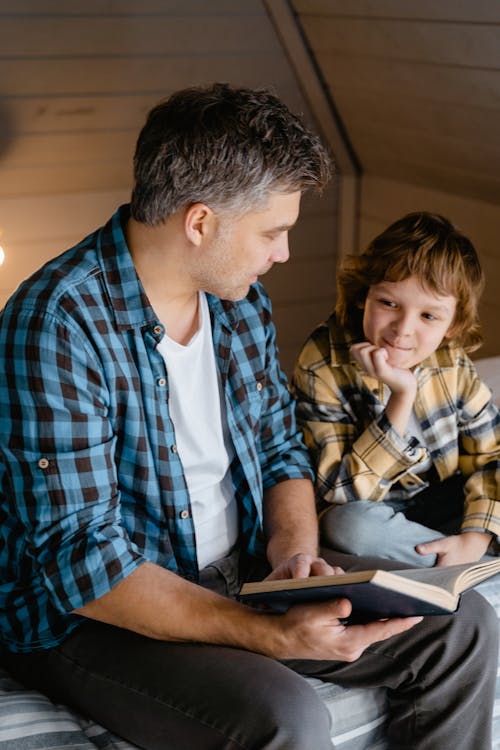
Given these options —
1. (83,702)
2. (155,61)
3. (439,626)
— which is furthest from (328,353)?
(155,61)

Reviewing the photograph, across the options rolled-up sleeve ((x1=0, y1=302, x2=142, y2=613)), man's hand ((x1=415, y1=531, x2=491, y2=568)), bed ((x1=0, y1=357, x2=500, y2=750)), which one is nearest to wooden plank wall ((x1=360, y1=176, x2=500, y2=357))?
man's hand ((x1=415, y1=531, x2=491, y2=568))

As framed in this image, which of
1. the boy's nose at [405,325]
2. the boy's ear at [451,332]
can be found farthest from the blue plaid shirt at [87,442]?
the boy's ear at [451,332]

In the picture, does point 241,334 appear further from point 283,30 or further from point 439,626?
point 283,30

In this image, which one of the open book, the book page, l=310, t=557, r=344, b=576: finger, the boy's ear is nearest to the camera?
the open book

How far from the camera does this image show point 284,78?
292cm

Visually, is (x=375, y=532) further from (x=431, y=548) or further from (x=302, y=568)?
(x=302, y=568)

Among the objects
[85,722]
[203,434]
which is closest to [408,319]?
[203,434]

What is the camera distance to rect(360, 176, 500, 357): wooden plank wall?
8.84 feet

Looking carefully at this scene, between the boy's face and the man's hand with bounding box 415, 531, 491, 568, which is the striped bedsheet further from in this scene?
the boy's face

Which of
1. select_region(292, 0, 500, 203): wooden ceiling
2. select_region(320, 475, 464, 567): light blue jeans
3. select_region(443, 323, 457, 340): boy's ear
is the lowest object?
select_region(320, 475, 464, 567): light blue jeans

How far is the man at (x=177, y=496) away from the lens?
1.21 meters

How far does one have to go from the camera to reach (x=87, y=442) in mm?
1250

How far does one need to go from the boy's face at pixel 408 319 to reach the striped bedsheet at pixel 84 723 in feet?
1.95

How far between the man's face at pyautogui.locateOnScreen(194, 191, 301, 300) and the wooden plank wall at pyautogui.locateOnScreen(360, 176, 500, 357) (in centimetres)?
145
